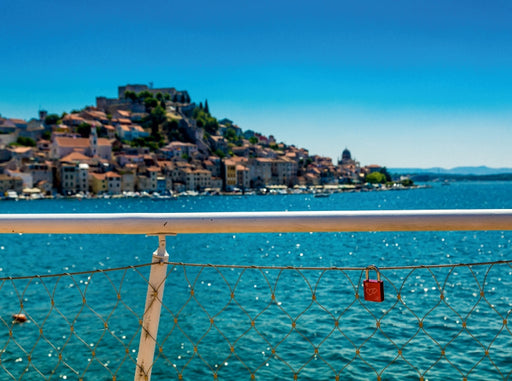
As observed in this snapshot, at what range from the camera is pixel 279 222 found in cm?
155

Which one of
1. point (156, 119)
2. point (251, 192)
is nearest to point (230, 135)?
point (156, 119)

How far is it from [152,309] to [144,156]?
9816cm

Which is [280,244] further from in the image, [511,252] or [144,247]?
[511,252]

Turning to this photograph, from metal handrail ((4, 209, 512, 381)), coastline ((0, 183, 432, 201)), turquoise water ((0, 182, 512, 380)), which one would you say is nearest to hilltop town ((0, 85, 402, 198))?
coastline ((0, 183, 432, 201))

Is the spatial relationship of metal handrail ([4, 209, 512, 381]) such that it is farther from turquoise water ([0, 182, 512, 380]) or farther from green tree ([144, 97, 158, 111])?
green tree ([144, 97, 158, 111])

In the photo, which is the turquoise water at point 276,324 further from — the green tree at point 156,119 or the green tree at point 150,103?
the green tree at point 150,103

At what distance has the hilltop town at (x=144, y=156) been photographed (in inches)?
3410

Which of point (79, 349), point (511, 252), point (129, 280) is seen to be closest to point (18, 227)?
point (79, 349)

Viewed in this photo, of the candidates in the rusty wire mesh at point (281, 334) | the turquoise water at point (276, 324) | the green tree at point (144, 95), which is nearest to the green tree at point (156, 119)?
the green tree at point (144, 95)

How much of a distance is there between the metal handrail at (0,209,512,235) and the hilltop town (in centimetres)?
8761

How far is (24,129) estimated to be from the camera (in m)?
107

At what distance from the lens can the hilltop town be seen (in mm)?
86625

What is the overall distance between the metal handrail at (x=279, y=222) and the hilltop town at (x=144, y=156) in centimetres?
8761

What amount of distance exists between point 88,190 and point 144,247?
63623 millimetres
